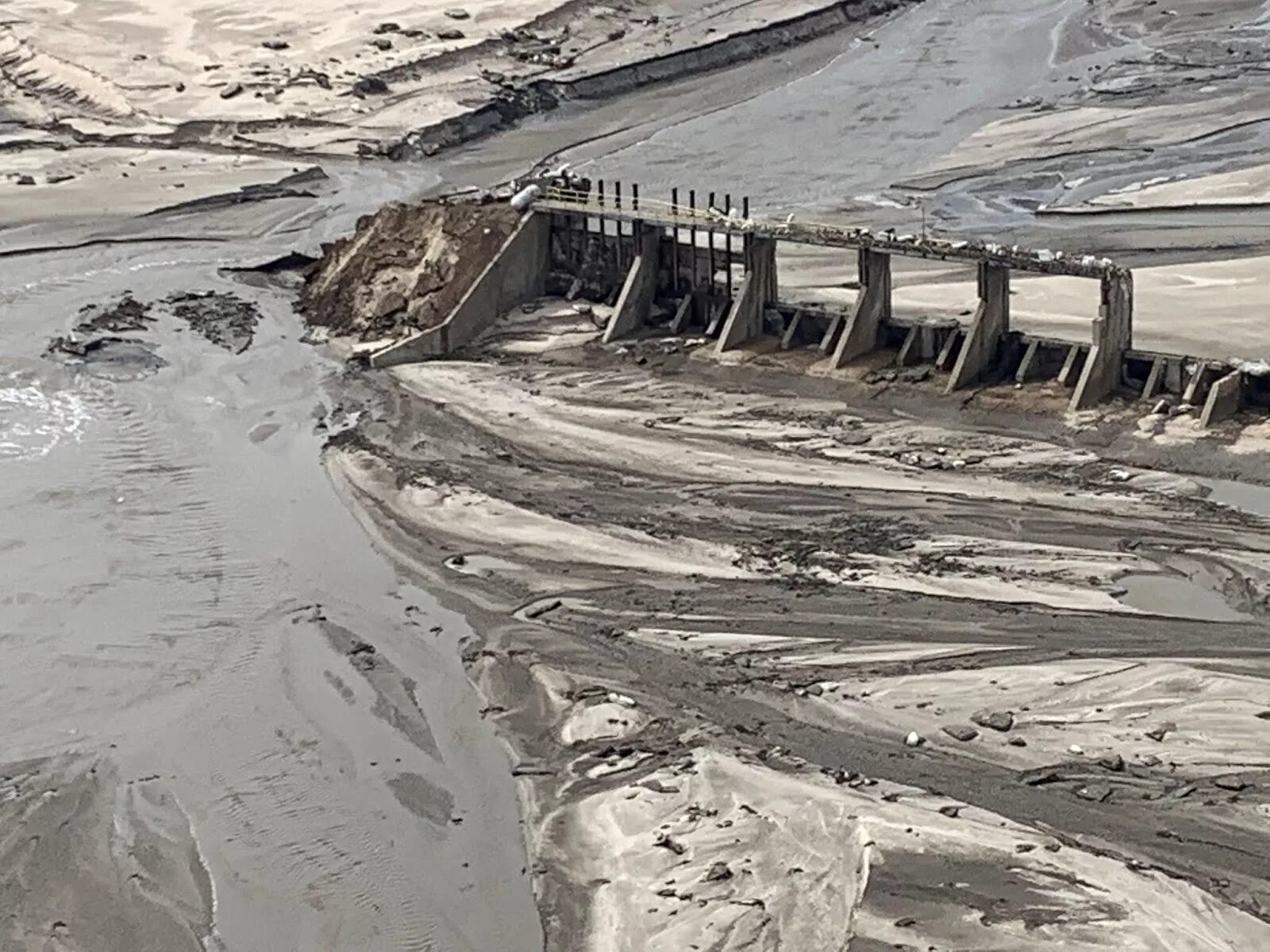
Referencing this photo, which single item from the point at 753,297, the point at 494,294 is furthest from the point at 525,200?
the point at 753,297

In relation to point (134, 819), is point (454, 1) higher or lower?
higher

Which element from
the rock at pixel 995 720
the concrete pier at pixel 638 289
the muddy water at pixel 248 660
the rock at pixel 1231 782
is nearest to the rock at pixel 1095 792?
the rock at pixel 1231 782

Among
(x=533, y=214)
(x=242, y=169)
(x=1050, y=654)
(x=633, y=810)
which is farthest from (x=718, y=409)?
(x=242, y=169)

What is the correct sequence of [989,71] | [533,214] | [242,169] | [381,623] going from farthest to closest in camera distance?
[989,71] < [242,169] < [533,214] < [381,623]

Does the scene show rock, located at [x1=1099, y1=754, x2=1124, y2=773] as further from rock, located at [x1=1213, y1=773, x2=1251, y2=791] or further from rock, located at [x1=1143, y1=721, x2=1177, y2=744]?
rock, located at [x1=1213, y1=773, x2=1251, y2=791]

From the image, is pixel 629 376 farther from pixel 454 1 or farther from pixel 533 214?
pixel 454 1

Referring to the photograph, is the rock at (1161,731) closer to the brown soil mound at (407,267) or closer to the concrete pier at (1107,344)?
the concrete pier at (1107,344)

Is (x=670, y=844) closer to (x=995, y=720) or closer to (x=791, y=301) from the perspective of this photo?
(x=995, y=720)
